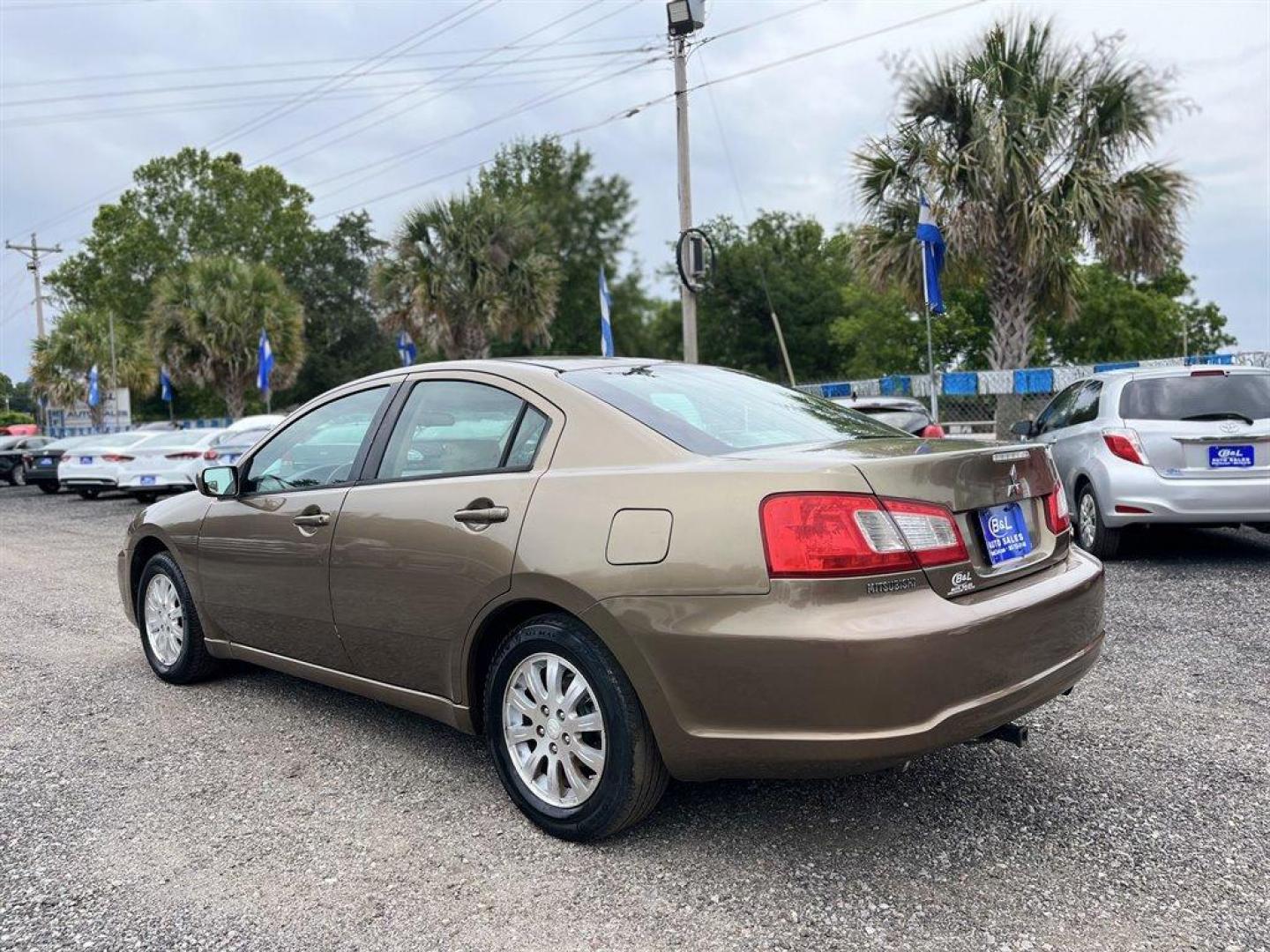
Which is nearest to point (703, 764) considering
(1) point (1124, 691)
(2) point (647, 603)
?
(2) point (647, 603)

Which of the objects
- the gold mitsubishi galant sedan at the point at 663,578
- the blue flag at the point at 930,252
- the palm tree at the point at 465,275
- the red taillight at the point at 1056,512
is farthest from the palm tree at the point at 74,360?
the red taillight at the point at 1056,512

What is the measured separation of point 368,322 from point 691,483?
5619cm

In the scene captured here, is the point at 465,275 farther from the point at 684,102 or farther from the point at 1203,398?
the point at 1203,398

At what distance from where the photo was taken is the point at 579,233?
49.9 m

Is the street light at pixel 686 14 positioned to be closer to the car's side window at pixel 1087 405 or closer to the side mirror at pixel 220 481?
the car's side window at pixel 1087 405

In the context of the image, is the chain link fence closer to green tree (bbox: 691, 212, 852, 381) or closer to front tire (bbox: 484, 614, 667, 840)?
front tire (bbox: 484, 614, 667, 840)

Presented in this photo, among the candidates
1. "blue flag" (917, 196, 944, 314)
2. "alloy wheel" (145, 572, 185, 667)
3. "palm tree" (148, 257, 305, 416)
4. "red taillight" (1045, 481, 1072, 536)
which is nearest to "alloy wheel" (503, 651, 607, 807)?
"red taillight" (1045, 481, 1072, 536)

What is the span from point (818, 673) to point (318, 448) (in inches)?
97.8

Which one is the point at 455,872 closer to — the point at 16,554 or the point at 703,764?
the point at 703,764

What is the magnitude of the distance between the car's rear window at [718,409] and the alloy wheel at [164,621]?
262 centimetres

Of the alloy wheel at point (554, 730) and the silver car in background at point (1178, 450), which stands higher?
the silver car in background at point (1178, 450)

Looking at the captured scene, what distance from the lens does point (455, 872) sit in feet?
9.60

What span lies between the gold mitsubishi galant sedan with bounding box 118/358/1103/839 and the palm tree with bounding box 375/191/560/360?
22.0 metres

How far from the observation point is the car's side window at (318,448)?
402cm
